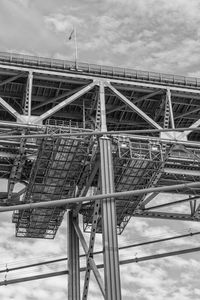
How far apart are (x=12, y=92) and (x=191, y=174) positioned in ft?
56.4

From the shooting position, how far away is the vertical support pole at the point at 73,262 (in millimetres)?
43594

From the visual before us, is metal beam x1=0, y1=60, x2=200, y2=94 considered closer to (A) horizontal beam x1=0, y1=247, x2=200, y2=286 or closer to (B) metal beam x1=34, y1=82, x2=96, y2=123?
(B) metal beam x1=34, y1=82, x2=96, y2=123

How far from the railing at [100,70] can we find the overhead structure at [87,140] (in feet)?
0.27

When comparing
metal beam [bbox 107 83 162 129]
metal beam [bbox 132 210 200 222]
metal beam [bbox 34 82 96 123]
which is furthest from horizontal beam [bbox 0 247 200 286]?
metal beam [bbox 34 82 96 123]

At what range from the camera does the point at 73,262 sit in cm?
4516

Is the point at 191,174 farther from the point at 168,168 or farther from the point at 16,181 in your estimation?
the point at 16,181

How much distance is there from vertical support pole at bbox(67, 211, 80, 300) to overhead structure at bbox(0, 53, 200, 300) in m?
0.09

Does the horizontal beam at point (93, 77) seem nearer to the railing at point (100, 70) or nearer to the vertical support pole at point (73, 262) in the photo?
the railing at point (100, 70)

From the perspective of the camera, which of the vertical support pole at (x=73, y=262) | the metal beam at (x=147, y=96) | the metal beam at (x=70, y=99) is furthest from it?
the vertical support pole at (x=73, y=262)

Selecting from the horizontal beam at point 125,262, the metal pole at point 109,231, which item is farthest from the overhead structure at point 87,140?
the horizontal beam at point 125,262

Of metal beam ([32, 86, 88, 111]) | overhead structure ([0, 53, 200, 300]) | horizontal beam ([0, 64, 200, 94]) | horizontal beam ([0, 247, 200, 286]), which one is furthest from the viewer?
horizontal beam ([0, 247, 200, 286])

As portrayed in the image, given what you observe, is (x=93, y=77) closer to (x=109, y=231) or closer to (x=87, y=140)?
(x=87, y=140)

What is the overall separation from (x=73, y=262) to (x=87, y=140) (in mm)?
13640

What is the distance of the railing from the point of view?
39812 millimetres
